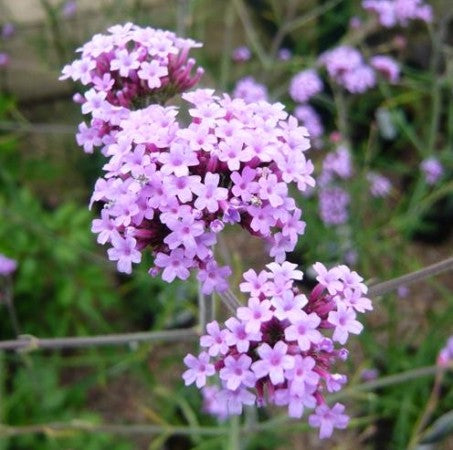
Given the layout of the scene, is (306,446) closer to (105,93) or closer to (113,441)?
(113,441)

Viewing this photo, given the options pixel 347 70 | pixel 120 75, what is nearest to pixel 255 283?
pixel 120 75

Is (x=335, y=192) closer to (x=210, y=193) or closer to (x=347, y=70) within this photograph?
(x=347, y=70)

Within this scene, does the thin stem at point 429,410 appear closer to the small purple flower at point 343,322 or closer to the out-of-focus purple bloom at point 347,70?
the small purple flower at point 343,322

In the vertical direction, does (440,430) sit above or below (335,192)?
below

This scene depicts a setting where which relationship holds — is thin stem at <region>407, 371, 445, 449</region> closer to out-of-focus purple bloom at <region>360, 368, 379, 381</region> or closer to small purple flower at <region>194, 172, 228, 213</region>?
out-of-focus purple bloom at <region>360, 368, 379, 381</region>

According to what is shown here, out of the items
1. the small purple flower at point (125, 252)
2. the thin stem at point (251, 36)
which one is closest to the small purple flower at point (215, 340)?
the small purple flower at point (125, 252)

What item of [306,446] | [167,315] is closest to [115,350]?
[167,315]
